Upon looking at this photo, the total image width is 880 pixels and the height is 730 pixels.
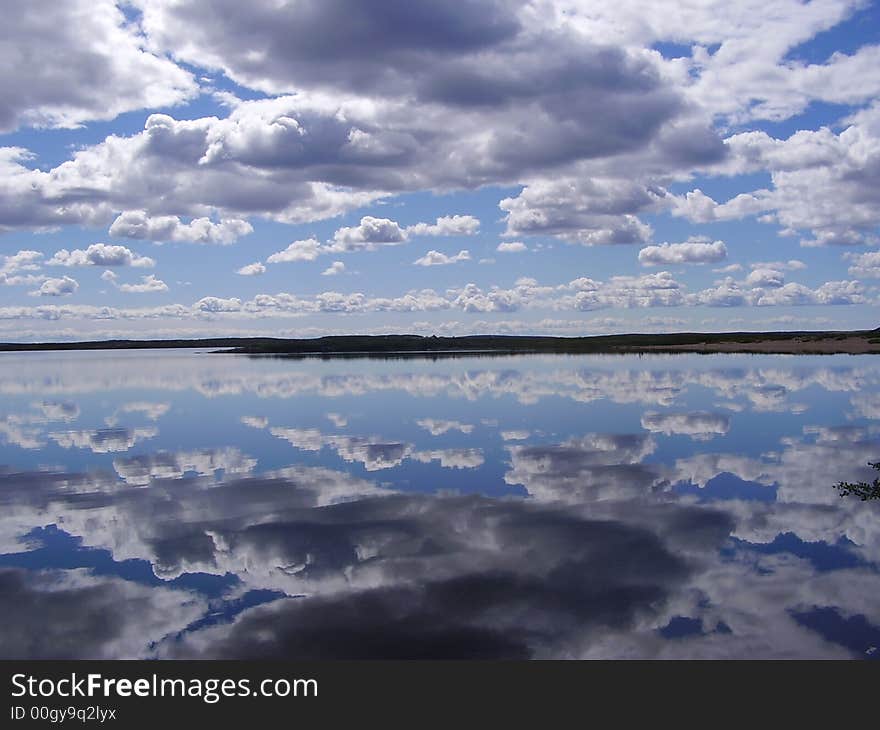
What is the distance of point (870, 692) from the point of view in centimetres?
1037

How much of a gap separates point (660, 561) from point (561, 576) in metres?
2.55

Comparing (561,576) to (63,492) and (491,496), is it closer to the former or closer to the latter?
(491,496)

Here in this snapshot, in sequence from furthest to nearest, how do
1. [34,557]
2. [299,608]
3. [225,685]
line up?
[34,557], [299,608], [225,685]

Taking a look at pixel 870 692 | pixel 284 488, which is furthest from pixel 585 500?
pixel 870 692

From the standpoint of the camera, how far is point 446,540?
1803cm

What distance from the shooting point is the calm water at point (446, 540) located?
41.1ft

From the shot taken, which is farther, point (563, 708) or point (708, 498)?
point (708, 498)

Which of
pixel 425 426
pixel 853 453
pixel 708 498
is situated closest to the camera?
pixel 708 498

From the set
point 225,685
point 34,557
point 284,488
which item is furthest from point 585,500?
point 34,557

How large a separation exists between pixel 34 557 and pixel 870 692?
686 inches

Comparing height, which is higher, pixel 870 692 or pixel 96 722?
pixel 870 692

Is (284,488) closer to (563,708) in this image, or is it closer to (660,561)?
(660,561)

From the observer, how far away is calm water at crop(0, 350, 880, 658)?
12.5m

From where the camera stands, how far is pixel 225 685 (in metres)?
11.1
